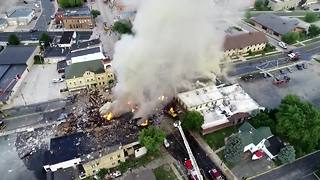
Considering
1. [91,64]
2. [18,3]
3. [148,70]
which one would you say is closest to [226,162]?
[148,70]

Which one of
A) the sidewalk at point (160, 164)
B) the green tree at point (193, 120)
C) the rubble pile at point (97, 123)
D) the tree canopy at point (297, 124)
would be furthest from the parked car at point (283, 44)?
the sidewalk at point (160, 164)

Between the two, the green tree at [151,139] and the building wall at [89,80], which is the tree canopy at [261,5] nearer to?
the building wall at [89,80]

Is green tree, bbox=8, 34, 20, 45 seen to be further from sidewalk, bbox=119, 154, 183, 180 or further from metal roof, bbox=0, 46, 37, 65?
sidewalk, bbox=119, 154, 183, 180

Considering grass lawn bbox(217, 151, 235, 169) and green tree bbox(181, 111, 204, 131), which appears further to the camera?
green tree bbox(181, 111, 204, 131)

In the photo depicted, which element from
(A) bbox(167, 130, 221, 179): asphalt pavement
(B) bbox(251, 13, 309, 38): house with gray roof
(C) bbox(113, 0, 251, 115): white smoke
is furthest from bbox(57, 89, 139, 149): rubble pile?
(B) bbox(251, 13, 309, 38): house with gray roof

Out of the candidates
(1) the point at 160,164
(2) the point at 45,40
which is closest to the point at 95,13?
(2) the point at 45,40

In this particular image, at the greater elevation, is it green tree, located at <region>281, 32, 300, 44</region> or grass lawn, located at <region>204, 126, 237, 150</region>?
green tree, located at <region>281, 32, 300, 44</region>
